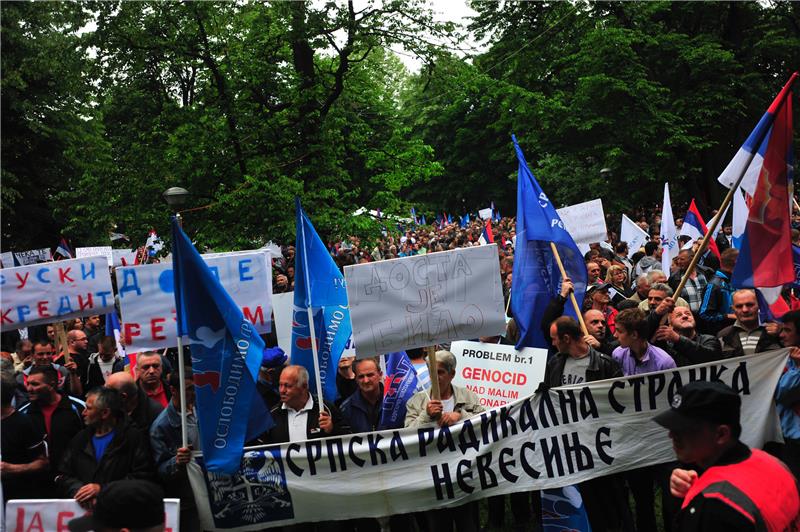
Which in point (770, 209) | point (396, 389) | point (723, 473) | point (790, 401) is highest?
point (770, 209)

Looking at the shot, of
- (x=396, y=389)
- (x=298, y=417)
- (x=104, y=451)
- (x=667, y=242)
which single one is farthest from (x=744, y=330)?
(x=667, y=242)

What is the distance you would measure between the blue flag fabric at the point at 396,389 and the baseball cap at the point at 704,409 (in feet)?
11.2

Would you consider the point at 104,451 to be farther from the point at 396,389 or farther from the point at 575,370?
the point at 575,370

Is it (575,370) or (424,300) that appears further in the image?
(575,370)

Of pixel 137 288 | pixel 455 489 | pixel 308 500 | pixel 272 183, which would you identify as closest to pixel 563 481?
pixel 455 489

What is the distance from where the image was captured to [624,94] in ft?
89.4

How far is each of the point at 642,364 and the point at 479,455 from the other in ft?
4.69

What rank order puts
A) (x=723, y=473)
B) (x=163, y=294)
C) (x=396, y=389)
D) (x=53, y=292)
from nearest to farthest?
(x=723, y=473), (x=396, y=389), (x=163, y=294), (x=53, y=292)

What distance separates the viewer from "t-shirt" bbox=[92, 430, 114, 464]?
5754 mm

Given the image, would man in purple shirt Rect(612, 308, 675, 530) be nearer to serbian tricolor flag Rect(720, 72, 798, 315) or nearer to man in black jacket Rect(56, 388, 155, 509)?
serbian tricolor flag Rect(720, 72, 798, 315)

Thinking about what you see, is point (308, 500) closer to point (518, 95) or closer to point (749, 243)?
point (749, 243)

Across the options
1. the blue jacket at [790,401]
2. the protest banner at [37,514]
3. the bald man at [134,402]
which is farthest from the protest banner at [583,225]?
the protest banner at [37,514]

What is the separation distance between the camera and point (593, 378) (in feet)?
21.7

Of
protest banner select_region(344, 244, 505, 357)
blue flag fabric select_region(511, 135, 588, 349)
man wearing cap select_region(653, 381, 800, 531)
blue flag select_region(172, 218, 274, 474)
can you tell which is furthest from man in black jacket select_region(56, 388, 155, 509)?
blue flag fabric select_region(511, 135, 588, 349)
